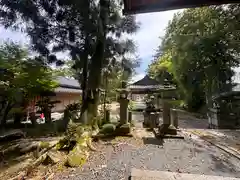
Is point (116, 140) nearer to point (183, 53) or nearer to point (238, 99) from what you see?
point (238, 99)

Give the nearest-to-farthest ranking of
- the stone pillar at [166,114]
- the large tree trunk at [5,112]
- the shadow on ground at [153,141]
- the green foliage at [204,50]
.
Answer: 1. the shadow on ground at [153,141]
2. the stone pillar at [166,114]
3. the large tree trunk at [5,112]
4. the green foliage at [204,50]

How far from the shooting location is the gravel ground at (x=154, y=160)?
3.76 m

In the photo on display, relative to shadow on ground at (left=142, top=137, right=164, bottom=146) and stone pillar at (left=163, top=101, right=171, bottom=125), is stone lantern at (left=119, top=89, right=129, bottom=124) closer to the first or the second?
shadow on ground at (left=142, top=137, right=164, bottom=146)

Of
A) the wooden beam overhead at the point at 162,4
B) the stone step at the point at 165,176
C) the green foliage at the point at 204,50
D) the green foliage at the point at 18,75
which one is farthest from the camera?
the green foliage at the point at 204,50

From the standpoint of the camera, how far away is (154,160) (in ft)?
14.6

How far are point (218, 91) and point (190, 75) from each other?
3.05 m

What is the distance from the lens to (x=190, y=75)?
59.2 feet

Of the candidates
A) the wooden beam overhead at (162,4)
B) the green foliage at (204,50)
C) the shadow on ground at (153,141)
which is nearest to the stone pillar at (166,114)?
the shadow on ground at (153,141)

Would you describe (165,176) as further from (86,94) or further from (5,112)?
(5,112)

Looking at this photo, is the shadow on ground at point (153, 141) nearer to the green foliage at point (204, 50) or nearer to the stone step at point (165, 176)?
A: the stone step at point (165, 176)

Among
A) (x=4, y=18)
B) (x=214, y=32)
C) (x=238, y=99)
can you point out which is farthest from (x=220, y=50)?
(x=4, y=18)

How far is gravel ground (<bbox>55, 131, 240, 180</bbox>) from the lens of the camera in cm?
376

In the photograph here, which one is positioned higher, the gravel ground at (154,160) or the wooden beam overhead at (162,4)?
the wooden beam overhead at (162,4)

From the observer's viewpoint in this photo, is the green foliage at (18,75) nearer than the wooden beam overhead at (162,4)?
No
